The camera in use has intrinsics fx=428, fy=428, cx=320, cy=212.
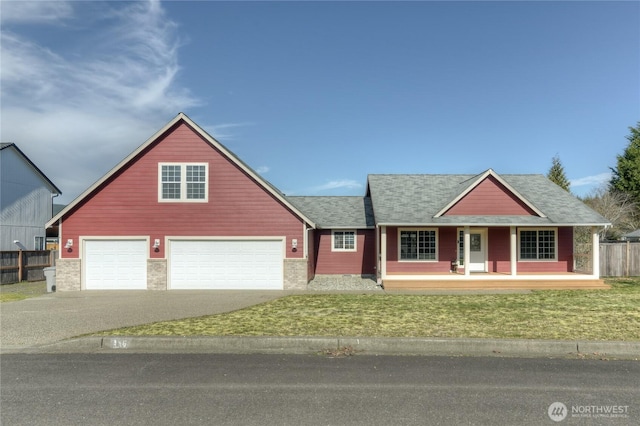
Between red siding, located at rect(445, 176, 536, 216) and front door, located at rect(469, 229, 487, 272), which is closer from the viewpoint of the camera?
red siding, located at rect(445, 176, 536, 216)

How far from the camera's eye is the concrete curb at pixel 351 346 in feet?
24.5

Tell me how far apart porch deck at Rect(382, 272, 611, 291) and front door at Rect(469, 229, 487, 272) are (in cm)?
181

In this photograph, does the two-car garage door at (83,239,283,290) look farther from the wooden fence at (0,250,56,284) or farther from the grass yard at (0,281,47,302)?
the wooden fence at (0,250,56,284)

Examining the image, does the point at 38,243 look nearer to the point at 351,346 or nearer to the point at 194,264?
the point at 194,264

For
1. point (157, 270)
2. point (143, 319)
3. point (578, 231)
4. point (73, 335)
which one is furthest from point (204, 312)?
point (578, 231)

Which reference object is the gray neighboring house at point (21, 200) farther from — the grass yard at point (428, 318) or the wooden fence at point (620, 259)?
the wooden fence at point (620, 259)

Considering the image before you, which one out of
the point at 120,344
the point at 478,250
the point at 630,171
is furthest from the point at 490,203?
the point at 630,171

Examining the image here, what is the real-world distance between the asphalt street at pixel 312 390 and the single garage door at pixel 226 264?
387 inches

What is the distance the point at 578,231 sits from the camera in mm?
30938

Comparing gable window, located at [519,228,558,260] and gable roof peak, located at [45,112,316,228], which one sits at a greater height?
gable roof peak, located at [45,112,316,228]

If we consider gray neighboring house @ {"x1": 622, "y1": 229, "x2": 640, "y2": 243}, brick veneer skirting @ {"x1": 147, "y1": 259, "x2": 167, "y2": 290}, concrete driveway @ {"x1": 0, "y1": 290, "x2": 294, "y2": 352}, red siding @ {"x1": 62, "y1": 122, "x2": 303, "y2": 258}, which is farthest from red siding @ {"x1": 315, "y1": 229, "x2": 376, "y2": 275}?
gray neighboring house @ {"x1": 622, "y1": 229, "x2": 640, "y2": 243}

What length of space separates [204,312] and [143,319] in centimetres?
162

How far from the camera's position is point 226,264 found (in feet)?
57.2

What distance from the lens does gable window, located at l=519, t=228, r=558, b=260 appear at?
19797mm
